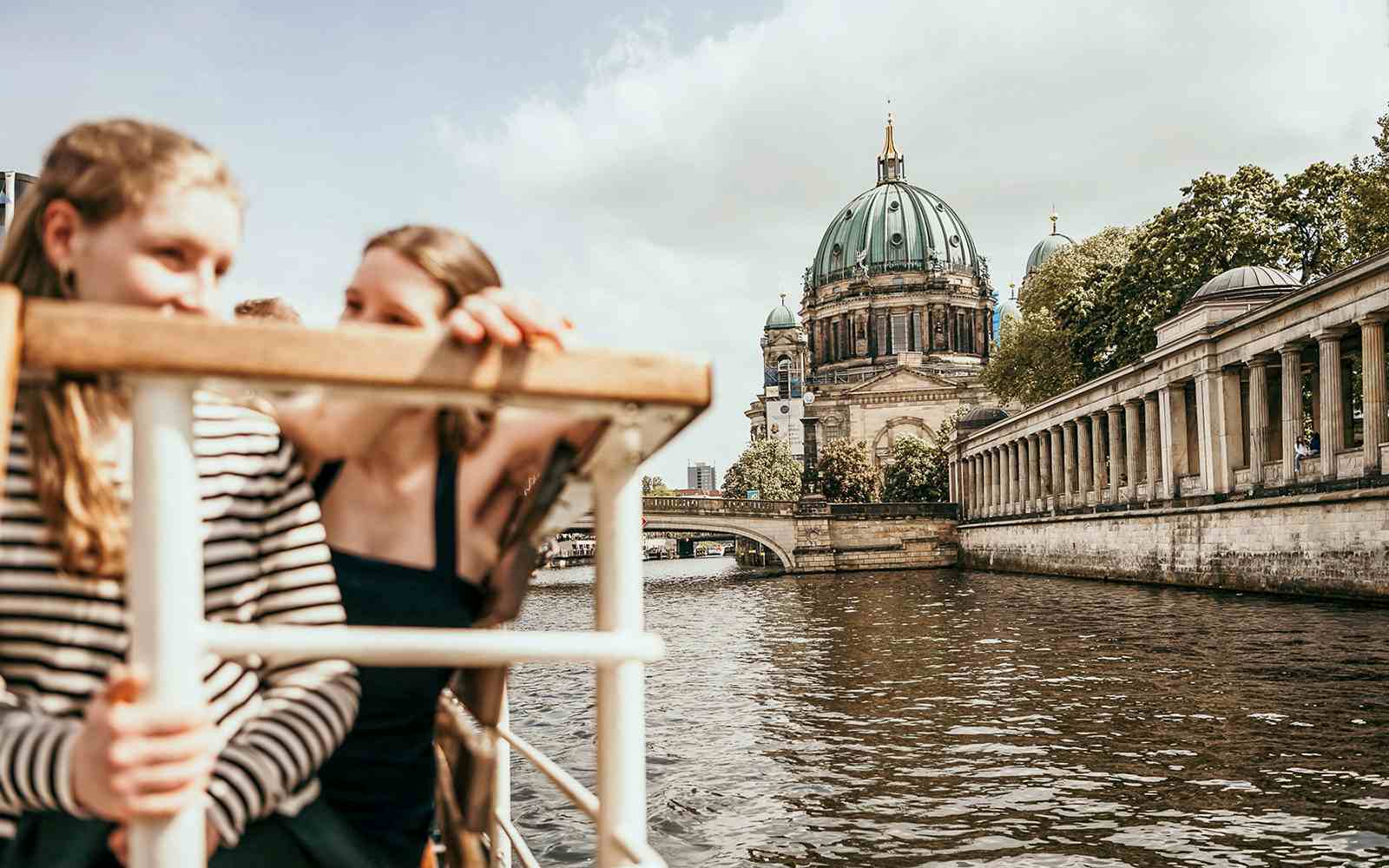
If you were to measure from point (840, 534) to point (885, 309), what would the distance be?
187 feet

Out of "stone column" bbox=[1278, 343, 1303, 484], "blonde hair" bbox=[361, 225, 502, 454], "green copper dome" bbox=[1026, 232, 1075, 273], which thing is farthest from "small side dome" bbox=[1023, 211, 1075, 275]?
"blonde hair" bbox=[361, 225, 502, 454]

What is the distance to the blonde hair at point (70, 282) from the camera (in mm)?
1492

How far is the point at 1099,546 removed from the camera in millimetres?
36938

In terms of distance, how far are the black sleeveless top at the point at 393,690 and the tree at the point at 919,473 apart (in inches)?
2820

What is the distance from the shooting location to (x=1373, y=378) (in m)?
23.4

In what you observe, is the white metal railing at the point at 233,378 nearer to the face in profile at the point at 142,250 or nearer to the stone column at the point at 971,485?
the face in profile at the point at 142,250

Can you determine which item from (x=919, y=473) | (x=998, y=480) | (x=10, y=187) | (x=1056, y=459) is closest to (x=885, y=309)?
(x=919, y=473)

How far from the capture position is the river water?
8359mm

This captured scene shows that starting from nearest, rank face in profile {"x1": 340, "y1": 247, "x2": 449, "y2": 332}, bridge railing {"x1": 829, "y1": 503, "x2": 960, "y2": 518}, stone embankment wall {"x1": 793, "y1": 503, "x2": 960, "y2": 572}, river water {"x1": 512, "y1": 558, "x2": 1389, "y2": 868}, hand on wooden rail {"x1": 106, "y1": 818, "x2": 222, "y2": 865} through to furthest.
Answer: hand on wooden rail {"x1": 106, "y1": 818, "x2": 222, "y2": 865} < face in profile {"x1": 340, "y1": 247, "x2": 449, "y2": 332} < river water {"x1": 512, "y1": 558, "x2": 1389, "y2": 868} < stone embankment wall {"x1": 793, "y1": 503, "x2": 960, "y2": 572} < bridge railing {"x1": 829, "y1": 503, "x2": 960, "y2": 518}

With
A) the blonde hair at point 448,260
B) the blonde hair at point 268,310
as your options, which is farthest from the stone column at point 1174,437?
the blonde hair at point 448,260

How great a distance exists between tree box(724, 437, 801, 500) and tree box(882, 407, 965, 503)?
18.5 metres

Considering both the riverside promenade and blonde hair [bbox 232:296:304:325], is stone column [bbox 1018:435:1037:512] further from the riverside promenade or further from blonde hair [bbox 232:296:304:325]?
blonde hair [bbox 232:296:304:325]

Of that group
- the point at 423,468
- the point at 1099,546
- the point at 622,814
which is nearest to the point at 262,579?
the point at 423,468

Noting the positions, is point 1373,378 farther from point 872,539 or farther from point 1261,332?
point 872,539
